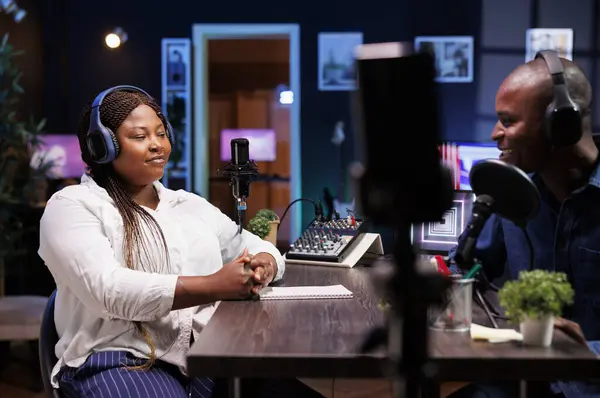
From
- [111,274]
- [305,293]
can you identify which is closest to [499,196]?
[305,293]

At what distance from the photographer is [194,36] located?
6117 millimetres

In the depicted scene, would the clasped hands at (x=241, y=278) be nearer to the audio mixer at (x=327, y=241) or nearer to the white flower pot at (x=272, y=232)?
the audio mixer at (x=327, y=241)

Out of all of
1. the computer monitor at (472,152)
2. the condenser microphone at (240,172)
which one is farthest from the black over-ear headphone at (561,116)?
the computer monitor at (472,152)

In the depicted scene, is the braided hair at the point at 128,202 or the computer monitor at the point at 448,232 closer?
the braided hair at the point at 128,202

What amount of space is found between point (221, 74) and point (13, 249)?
4.68 metres

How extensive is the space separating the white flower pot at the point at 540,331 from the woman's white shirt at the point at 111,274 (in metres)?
0.74

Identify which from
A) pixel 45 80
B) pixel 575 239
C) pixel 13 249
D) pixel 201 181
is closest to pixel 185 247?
pixel 575 239

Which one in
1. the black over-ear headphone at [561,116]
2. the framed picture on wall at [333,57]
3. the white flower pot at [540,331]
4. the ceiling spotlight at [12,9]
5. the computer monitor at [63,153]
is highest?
the ceiling spotlight at [12,9]

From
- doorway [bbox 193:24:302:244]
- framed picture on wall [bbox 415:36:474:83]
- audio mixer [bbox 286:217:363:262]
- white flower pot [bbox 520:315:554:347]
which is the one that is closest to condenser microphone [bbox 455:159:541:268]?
white flower pot [bbox 520:315:554:347]

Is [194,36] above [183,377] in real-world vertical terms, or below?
above

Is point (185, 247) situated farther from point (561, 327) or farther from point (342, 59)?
point (342, 59)

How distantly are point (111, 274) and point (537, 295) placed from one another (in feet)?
2.88

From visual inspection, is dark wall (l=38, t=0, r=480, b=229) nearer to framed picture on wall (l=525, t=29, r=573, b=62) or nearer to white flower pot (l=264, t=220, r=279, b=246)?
framed picture on wall (l=525, t=29, r=573, b=62)

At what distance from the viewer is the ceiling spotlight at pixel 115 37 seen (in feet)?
20.0
